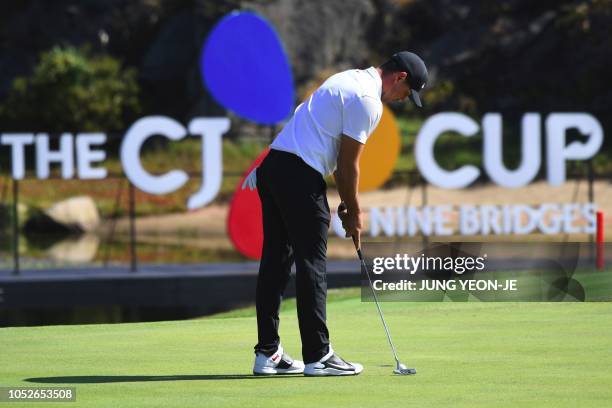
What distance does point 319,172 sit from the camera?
6770 millimetres

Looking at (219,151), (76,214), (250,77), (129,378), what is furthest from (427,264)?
(76,214)

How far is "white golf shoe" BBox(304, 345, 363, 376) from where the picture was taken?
21.8 ft

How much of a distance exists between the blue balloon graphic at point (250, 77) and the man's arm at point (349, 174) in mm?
14664

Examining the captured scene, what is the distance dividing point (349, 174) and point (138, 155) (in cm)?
1302

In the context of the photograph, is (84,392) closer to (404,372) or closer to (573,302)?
(404,372)

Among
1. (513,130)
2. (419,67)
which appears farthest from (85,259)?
(419,67)

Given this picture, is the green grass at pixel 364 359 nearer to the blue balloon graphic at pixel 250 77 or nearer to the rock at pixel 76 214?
the blue balloon graphic at pixel 250 77

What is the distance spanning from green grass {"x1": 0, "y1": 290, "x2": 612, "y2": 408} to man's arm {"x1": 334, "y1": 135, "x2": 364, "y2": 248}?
2.68ft

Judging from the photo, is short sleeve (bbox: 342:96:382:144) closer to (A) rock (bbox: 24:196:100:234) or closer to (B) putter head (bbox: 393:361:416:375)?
(B) putter head (bbox: 393:361:416:375)

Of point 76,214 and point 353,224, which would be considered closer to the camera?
point 353,224

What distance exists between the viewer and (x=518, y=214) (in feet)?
68.6

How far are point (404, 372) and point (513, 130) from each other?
33.6 m

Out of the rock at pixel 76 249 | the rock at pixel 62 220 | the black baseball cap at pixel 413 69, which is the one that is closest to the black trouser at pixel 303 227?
the black baseball cap at pixel 413 69

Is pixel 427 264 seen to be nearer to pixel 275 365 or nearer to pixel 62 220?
pixel 275 365
